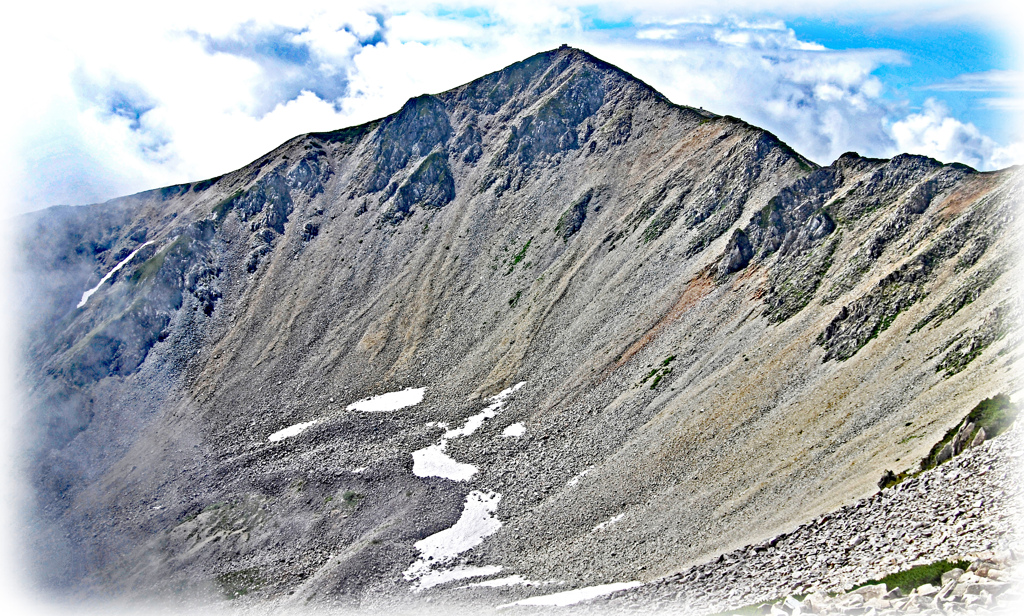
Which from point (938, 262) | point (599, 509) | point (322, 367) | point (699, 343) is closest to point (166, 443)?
point (322, 367)

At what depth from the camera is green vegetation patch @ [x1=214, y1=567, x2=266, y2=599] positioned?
84.6 m

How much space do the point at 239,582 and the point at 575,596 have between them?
46739mm

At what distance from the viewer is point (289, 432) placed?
115 meters

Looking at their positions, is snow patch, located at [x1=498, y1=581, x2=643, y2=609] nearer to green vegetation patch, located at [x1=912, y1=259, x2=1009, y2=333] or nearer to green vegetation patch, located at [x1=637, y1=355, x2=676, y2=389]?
green vegetation patch, located at [x1=637, y1=355, x2=676, y2=389]

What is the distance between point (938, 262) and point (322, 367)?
327ft

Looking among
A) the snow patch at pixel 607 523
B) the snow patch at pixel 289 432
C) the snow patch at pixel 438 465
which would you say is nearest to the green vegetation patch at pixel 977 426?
the snow patch at pixel 607 523

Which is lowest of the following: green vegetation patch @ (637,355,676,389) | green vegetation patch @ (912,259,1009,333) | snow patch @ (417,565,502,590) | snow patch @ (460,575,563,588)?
snow patch @ (460,575,563,588)

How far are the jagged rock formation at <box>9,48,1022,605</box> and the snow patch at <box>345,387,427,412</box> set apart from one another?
4.40 feet

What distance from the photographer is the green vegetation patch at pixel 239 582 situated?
8456 centimetres

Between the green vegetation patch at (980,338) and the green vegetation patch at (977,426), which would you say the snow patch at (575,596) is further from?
the green vegetation patch at (980,338)

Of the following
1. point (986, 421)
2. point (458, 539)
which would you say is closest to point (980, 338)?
point (986, 421)

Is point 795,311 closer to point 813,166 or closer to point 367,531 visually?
point 813,166

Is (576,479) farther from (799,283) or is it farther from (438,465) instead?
(799,283)

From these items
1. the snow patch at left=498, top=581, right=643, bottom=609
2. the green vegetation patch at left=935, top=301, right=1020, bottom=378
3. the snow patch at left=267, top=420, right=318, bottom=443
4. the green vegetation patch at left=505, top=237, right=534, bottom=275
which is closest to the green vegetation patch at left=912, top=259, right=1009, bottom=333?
the green vegetation patch at left=935, top=301, right=1020, bottom=378
